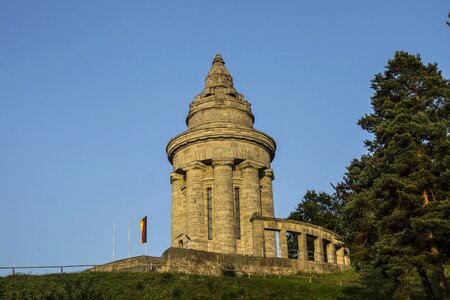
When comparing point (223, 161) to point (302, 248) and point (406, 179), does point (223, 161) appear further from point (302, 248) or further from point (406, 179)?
point (406, 179)

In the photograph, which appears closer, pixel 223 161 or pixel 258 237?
pixel 258 237

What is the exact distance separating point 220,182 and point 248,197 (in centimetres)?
230

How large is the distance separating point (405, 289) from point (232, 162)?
68.9 ft

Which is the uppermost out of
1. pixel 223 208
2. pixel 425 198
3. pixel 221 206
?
pixel 221 206

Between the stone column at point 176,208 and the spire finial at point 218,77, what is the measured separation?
308 inches

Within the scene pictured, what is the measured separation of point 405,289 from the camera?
21.9m

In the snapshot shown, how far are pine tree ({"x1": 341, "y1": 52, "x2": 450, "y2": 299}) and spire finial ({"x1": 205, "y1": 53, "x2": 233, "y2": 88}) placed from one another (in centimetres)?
2128

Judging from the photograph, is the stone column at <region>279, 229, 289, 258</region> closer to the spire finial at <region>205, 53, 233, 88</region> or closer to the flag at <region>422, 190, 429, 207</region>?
the spire finial at <region>205, 53, 233, 88</region>

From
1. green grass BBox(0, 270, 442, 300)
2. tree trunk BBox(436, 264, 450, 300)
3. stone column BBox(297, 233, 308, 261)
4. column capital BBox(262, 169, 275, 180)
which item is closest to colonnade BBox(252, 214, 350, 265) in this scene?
stone column BBox(297, 233, 308, 261)

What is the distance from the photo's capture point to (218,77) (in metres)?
47.1

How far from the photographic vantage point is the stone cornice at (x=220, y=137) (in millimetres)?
41906

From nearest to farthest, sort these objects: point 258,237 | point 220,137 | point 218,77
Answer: point 258,237, point 220,137, point 218,77

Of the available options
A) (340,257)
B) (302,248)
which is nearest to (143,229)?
(302,248)

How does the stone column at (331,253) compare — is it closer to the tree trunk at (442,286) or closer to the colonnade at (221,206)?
the colonnade at (221,206)
